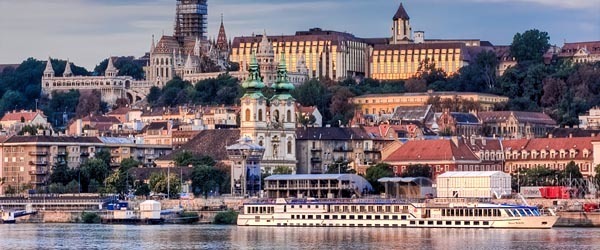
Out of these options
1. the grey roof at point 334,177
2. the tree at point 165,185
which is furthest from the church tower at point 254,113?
the grey roof at point 334,177

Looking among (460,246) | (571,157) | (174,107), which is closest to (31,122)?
(174,107)

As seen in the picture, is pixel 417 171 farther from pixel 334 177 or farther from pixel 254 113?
pixel 254 113

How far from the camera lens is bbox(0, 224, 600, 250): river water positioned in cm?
7738

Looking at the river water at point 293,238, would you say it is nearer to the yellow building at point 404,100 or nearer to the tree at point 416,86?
the yellow building at point 404,100

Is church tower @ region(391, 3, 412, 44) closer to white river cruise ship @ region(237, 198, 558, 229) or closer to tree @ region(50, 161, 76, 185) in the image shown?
tree @ region(50, 161, 76, 185)

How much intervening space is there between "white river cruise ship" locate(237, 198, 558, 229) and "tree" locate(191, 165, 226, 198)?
14.1 meters

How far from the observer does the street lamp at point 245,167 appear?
11062 centimetres

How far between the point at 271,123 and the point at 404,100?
39.5 m

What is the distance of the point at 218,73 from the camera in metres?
177

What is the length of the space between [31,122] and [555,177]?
61.9m

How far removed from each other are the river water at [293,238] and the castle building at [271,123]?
75.1 ft

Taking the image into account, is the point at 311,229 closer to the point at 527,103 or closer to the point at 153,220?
the point at 153,220

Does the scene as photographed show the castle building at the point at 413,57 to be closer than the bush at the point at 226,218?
No

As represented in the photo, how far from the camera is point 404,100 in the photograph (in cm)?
15800
